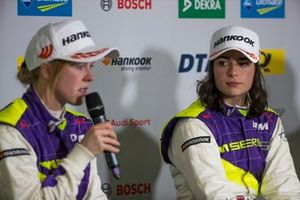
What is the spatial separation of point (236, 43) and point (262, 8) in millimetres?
651

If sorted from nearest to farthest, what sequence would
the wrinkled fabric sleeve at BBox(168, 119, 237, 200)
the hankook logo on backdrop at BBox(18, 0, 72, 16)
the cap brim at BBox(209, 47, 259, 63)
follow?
the wrinkled fabric sleeve at BBox(168, 119, 237, 200) < the cap brim at BBox(209, 47, 259, 63) < the hankook logo on backdrop at BBox(18, 0, 72, 16)

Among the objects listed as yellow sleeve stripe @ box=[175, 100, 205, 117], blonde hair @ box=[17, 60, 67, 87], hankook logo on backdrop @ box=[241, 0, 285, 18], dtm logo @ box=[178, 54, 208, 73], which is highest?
hankook logo on backdrop @ box=[241, 0, 285, 18]

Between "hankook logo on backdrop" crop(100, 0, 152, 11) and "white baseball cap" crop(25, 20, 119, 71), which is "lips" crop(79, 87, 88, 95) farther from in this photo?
"hankook logo on backdrop" crop(100, 0, 152, 11)

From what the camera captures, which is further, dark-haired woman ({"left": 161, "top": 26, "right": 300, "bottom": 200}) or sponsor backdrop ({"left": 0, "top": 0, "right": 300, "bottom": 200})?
sponsor backdrop ({"left": 0, "top": 0, "right": 300, "bottom": 200})

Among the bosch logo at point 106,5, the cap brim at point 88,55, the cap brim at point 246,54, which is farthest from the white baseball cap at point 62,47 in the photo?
the bosch logo at point 106,5

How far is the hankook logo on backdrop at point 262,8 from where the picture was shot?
212 centimetres

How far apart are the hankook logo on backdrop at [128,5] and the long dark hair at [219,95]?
474 mm

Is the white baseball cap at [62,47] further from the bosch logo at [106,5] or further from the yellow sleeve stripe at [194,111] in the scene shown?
the bosch logo at [106,5]

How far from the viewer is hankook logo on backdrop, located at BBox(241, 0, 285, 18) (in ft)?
6.96

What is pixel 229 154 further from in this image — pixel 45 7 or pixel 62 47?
pixel 45 7

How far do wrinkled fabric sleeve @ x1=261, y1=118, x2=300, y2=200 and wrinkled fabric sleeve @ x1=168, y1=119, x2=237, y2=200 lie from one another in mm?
204

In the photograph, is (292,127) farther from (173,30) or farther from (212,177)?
(212,177)

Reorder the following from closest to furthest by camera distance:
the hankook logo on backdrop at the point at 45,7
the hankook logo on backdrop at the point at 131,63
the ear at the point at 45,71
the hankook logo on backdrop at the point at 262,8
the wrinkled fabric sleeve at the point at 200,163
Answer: the ear at the point at 45,71 < the wrinkled fabric sleeve at the point at 200,163 < the hankook logo on backdrop at the point at 45,7 < the hankook logo on backdrop at the point at 131,63 < the hankook logo on backdrop at the point at 262,8

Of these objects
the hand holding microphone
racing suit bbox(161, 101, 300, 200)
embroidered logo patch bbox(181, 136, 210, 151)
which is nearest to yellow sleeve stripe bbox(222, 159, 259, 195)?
racing suit bbox(161, 101, 300, 200)
